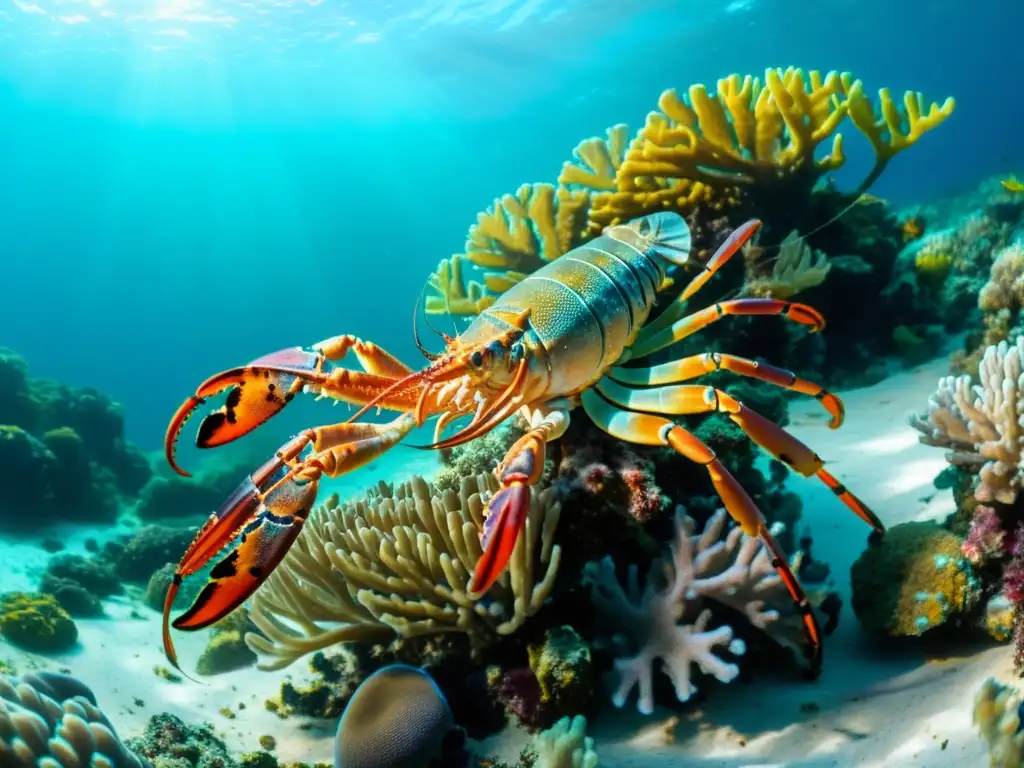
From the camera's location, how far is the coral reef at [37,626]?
5699 millimetres

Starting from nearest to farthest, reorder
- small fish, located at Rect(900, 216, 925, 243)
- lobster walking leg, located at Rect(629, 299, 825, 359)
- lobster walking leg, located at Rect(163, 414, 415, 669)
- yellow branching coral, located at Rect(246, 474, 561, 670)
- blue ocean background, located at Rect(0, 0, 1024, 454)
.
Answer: lobster walking leg, located at Rect(163, 414, 415, 669)
yellow branching coral, located at Rect(246, 474, 561, 670)
lobster walking leg, located at Rect(629, 299, 825, 359)
small fish, located at Rect(900, 216, 925, 243)
blue ocean background, located at Rect(0, 0, 1024, 454)

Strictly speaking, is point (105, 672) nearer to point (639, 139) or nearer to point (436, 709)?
point (436, 709)

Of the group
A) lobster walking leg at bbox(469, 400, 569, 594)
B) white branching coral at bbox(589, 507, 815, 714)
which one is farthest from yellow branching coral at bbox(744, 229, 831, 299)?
lobster walking leg at bbox(469, 400, 569, 594)

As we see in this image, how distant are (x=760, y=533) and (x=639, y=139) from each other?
411cm

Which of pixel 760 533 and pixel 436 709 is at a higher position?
pixel 760 533

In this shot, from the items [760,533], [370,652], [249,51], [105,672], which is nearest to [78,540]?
[105,672]

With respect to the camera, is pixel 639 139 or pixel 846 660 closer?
pixel 846 660

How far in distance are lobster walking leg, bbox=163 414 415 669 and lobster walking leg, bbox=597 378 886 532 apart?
5.04 feet

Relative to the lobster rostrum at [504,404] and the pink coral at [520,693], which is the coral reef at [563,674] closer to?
the pink coral at [520,693]

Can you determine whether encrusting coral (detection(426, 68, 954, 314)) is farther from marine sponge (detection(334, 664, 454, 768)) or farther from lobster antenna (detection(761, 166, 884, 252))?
marine sponge (detection(334, 664, 454, 768))

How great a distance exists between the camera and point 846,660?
315 cm

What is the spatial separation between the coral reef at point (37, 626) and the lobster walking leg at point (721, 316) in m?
6.15

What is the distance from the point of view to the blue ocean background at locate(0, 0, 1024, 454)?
113 feet

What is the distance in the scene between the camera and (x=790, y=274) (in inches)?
202
